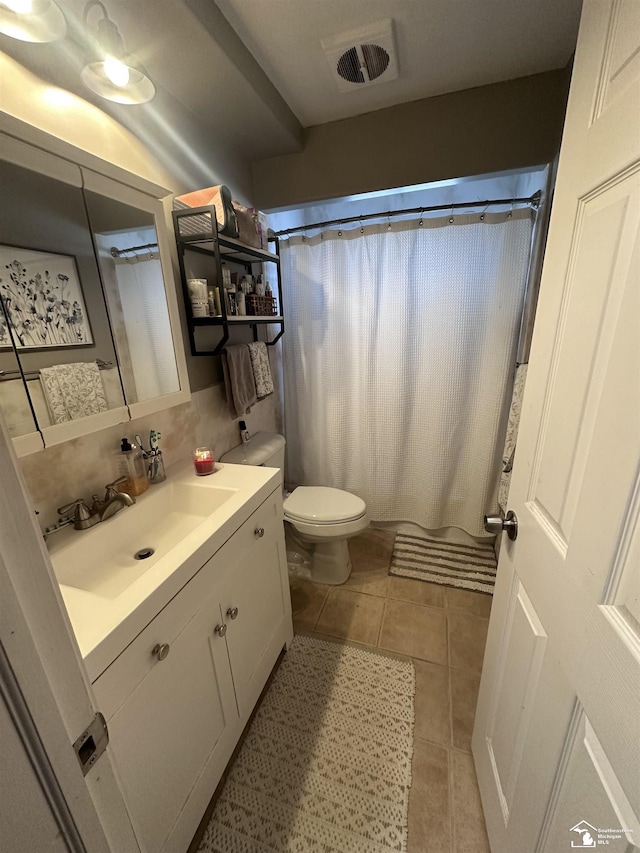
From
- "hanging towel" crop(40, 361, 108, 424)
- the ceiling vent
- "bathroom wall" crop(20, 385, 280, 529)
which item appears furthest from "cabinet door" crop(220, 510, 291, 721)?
the ceiling vent

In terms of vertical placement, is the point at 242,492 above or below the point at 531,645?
above

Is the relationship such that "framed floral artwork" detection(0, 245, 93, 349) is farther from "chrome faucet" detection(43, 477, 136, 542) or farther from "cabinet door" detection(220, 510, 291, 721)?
"cabinet door" detection(220, 510, 291, 721)

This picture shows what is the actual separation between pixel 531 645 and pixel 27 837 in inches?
A: 33.5

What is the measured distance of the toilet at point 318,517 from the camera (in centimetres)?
174

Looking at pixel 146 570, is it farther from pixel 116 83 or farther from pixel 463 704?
pixel 116 83

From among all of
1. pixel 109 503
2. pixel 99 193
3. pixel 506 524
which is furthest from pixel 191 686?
pixel 99 193

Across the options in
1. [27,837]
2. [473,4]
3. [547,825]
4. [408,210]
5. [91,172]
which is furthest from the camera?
[408,210]

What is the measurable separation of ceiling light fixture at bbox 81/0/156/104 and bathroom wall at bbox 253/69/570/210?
88cm

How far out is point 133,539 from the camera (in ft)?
3.59

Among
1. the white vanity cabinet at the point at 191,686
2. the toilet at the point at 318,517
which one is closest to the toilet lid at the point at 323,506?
the toilet at the point at 318,517

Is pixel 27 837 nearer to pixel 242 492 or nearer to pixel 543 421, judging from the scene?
pixel 242 492

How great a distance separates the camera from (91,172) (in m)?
0.97

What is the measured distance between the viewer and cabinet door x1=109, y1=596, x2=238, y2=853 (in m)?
0.72

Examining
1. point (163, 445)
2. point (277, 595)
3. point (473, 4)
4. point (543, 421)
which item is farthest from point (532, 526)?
point (473, 4)
